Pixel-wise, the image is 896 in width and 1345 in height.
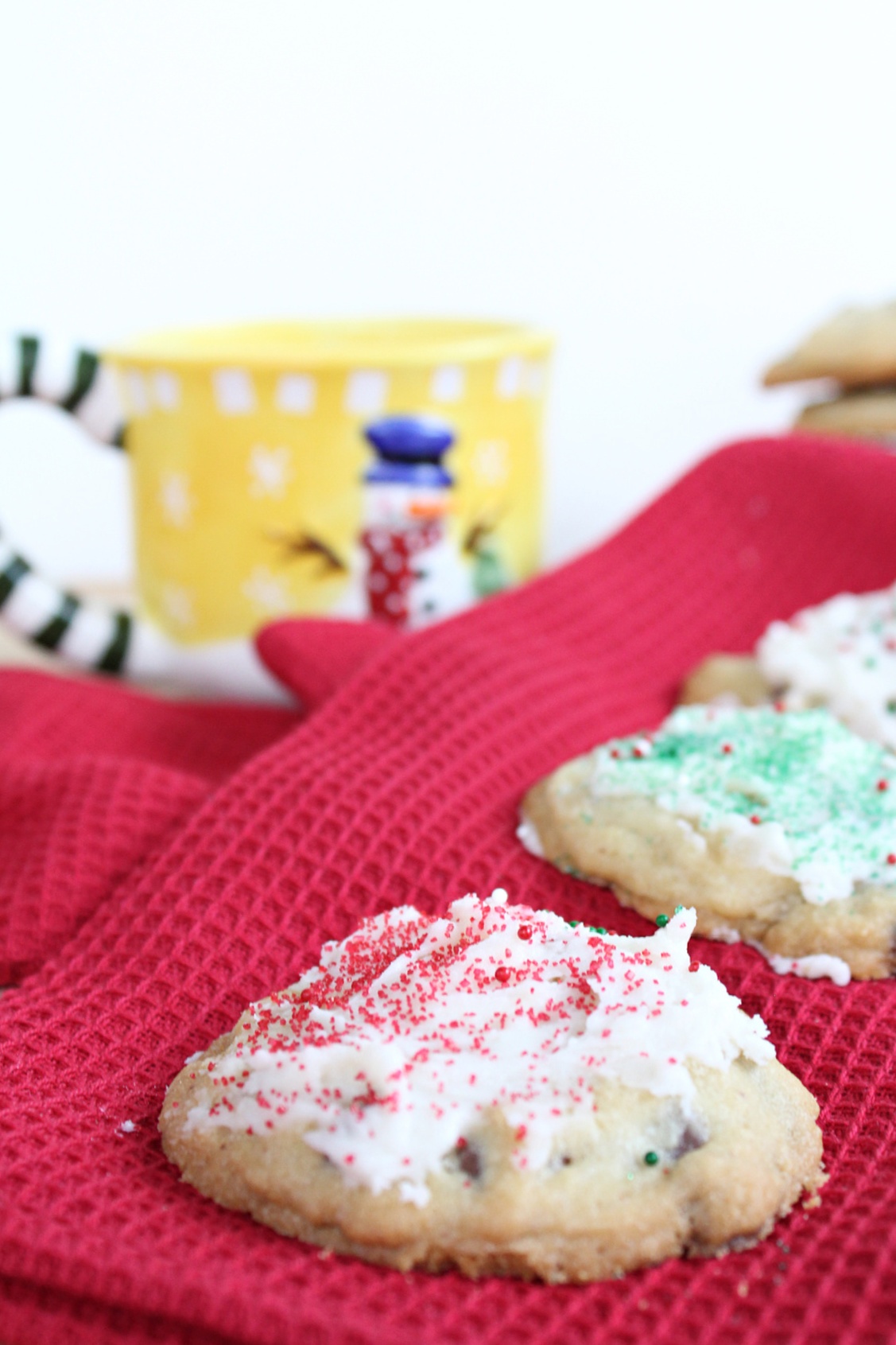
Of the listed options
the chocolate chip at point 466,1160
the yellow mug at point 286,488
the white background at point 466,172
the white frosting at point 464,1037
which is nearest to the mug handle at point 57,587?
the yellow mug at point 286,488

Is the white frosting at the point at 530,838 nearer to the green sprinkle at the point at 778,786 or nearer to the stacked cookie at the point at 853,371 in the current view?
the green sprinkle at the point at 778,786

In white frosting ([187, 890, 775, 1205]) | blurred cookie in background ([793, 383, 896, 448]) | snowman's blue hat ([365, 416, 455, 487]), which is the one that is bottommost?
white frosting ([187, 890, 775, 1205])

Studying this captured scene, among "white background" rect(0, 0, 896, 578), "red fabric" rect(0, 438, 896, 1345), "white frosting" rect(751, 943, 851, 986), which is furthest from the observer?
"white background" rect(0, 0, 896, 578)

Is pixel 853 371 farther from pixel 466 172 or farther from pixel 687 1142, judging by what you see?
pixel 687 1142

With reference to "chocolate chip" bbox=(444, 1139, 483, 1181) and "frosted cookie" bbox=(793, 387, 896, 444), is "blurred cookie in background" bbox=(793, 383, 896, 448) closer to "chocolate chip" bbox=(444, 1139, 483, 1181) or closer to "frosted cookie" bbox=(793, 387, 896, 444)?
"frosted cookie" bbox=(793, 387, 896, 444)

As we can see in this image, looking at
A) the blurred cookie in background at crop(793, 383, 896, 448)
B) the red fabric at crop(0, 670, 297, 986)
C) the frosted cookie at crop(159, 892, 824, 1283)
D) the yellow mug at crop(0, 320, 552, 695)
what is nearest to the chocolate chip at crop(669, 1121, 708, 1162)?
the frosted cookie at crop(159, 892, 824, 1283)

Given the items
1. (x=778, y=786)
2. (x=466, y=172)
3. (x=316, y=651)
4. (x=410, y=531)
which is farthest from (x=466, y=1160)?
(x=466, y=172)
